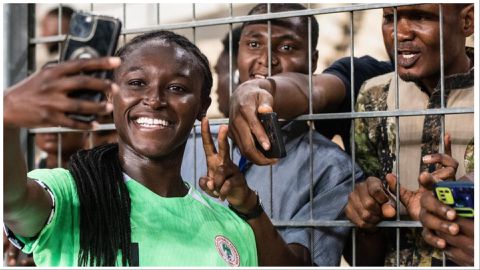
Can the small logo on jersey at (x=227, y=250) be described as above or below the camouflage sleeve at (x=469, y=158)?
below

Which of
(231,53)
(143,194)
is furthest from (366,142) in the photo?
(143,194)

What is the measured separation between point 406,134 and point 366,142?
4.4 inches

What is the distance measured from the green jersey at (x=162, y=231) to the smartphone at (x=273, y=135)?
0.18 m

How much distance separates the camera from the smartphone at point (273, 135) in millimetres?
1552

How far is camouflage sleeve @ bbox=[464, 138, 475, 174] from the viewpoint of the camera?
1.72m

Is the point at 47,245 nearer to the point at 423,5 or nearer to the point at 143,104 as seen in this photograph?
the point at 143,104

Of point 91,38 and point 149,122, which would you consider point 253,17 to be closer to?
point 149,122

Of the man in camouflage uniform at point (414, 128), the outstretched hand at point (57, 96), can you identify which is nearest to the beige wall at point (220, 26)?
the man in camouflage uniform at point (414, 128)

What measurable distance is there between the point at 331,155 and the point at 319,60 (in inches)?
17.6

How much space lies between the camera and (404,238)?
1849mm

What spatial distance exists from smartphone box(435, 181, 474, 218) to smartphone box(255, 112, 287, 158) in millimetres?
321

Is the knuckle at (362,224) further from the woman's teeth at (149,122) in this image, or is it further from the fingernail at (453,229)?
the woman's teeth at (149,122)

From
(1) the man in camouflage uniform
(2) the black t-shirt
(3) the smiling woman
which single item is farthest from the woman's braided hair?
(2) the black t-shirt

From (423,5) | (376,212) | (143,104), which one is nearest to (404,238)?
(376,212)
